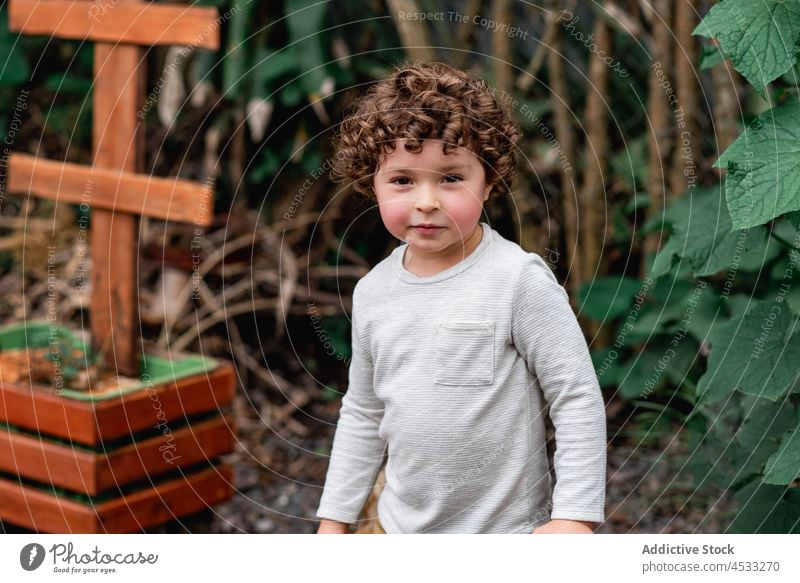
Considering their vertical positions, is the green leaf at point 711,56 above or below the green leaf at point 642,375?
above

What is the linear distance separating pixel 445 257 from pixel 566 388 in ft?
0.82

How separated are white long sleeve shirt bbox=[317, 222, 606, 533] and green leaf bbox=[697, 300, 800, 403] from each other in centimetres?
29

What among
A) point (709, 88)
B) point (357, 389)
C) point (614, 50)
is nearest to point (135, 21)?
point (357, 389)

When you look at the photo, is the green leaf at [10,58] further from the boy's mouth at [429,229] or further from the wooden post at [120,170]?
the boy's mouth at [429,229]

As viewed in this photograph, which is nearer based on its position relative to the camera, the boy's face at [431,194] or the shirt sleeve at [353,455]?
the boy's face at [431,194]

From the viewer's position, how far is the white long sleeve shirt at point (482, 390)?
4.75 feet

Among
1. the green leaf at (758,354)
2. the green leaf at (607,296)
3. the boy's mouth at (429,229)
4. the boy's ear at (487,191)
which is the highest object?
the boy's ear at (487,191)

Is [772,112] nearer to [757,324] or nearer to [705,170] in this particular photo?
[757,324]

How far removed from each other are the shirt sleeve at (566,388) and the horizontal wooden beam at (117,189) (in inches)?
38.8

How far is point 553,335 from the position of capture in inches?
57.0

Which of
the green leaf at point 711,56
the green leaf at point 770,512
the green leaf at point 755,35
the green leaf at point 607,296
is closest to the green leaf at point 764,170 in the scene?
the green leaf at point 755,35

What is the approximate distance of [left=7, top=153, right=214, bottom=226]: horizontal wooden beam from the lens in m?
2.29

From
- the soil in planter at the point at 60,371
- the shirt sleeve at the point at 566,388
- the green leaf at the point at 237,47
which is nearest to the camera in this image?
the shirt sleeve at the point at 566,388

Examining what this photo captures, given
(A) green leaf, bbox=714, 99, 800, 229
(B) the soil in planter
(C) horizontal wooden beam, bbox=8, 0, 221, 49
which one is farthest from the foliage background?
(A) green leaf, bbox=714, 99, 800, 229
